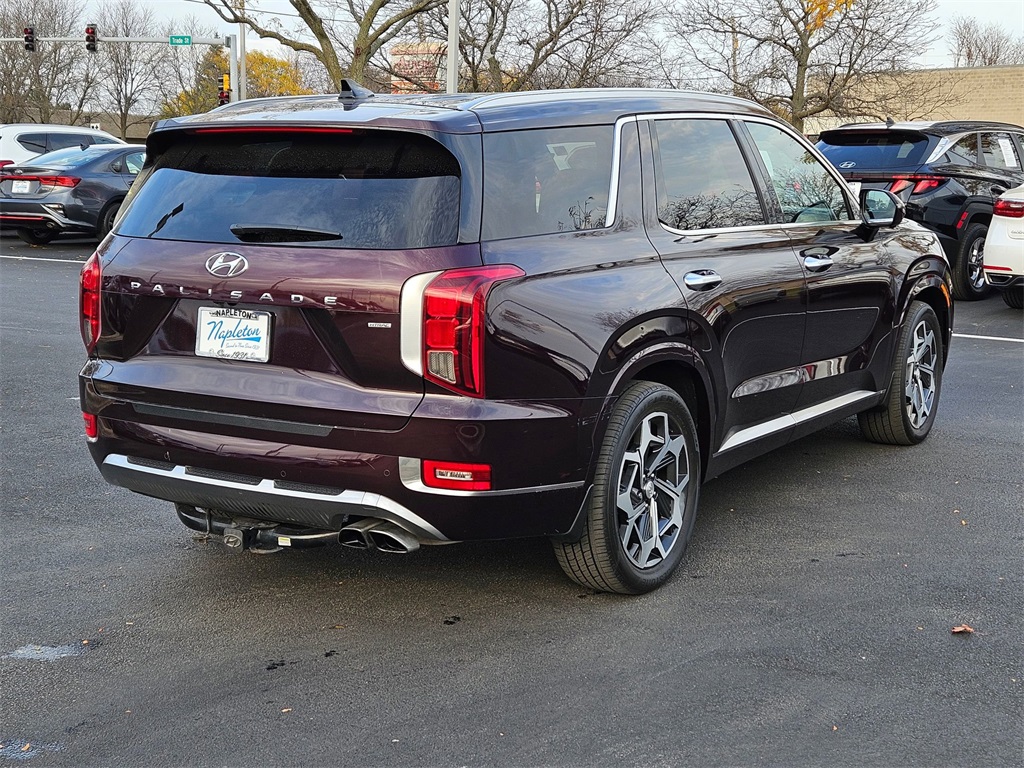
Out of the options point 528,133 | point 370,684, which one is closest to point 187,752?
point 370,684

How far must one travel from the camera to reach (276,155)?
4.05 m

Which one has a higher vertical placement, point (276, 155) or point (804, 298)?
point (276, 155)

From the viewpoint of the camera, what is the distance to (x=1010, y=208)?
11.0m

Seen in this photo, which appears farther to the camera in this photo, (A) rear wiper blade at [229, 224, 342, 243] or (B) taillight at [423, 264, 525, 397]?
(A) rear wiper blade at [229, 224, 342, 243]

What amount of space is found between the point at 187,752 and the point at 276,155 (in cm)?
193

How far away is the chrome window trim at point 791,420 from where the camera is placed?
5000mm

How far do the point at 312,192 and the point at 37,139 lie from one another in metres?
18.8

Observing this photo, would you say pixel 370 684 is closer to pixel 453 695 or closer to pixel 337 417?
pixel 453 695

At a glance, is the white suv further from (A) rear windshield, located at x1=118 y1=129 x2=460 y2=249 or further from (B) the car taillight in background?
(A) rear windshield, located at x1=118 y1=129 x2=460 y2=249

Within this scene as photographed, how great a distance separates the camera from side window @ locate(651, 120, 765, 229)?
4.66m

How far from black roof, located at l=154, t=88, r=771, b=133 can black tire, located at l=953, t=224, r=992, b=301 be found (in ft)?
29.6

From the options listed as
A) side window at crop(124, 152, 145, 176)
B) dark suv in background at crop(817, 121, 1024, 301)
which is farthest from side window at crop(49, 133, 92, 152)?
dark suv in background at crop(817, 121, 1024, 301)

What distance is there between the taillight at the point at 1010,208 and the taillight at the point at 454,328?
8676 millimetres

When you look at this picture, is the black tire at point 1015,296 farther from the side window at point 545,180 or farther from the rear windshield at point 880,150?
the side window at point 545,180
